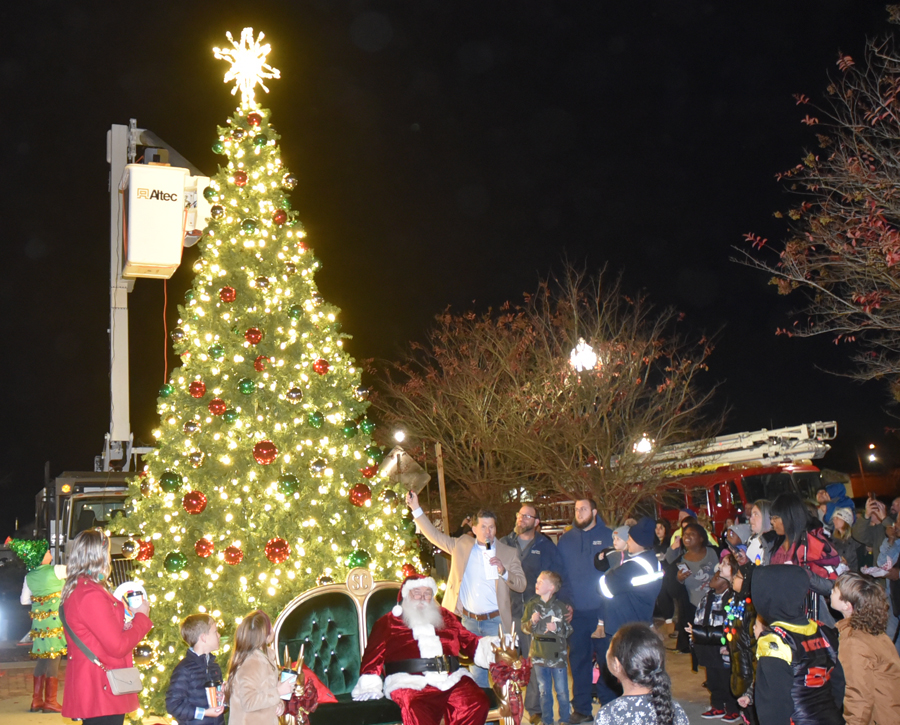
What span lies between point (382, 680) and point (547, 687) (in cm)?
174

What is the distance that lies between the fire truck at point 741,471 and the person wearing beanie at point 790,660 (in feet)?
49.8

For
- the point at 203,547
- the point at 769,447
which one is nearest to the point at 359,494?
the point at 203,547

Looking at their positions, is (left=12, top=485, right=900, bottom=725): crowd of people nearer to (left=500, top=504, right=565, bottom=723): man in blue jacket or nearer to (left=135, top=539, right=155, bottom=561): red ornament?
(left=500, top=504, right=565, bottom=723): man in blue jacket

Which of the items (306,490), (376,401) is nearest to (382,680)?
(306,490)

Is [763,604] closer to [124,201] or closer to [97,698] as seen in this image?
[97,698]

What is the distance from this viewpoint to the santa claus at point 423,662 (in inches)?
242

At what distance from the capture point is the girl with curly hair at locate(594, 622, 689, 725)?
3.16m

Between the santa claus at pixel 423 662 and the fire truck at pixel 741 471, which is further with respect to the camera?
the fire truck at pixel 741 471

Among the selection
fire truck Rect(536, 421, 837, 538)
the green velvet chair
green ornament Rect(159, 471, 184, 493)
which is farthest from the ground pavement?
fire truck Rect(536, 421, 837, 538)

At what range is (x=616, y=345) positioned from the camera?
731 inches

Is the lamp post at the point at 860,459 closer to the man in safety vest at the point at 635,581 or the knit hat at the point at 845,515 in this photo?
the knit hat at the point at 845,515

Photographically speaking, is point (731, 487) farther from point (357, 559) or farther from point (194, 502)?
point (194, 502)

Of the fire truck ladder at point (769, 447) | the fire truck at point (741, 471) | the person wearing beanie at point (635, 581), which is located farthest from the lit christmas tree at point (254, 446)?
the fire truck ladder at point (769, 447)

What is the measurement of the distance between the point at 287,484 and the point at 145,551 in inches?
58.2
